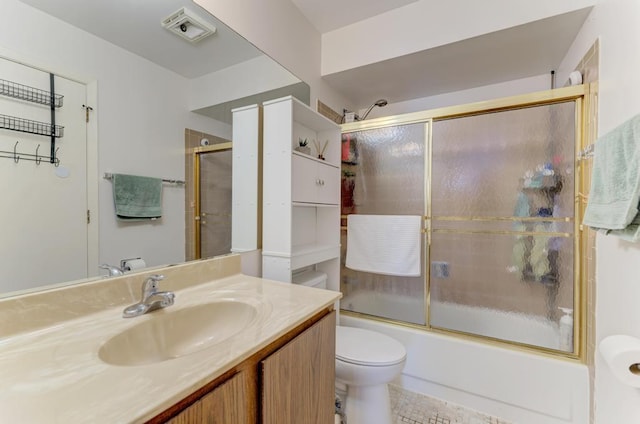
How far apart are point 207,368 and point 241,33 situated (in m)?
1.44

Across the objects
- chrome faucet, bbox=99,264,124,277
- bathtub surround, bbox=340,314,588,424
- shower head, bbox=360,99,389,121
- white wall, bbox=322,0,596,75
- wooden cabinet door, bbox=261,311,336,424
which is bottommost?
bathtub surround, bbox=340,314,588,424

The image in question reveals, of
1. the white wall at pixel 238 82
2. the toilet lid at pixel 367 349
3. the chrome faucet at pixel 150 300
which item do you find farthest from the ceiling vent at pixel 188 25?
the toilet lid at pixel 367 349

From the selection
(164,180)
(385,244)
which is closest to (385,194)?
(385,244)

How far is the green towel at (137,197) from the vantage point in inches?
35.1

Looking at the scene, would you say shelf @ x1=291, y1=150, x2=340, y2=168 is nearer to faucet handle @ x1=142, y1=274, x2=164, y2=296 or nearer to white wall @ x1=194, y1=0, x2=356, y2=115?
white wall @ x1=194, y1=0, x2=356, y2=115

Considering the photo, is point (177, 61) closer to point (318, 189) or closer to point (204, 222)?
point (204, 222)

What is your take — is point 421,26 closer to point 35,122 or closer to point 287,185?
A: point 287,185

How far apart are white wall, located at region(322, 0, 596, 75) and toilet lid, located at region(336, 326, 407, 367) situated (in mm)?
1728

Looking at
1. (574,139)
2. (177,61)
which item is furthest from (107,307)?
(574,139)

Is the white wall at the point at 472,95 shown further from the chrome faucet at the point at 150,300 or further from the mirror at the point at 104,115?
the chrome faucet at the point at 150,300

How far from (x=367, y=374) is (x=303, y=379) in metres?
0.56

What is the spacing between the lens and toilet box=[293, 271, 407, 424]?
1.21 metres

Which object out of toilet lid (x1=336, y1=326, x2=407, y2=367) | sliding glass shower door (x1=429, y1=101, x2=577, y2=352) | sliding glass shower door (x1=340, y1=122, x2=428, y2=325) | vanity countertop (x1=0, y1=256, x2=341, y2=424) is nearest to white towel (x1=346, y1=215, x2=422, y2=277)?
sliding glass shower door (x1=340, y1=122, x2=428, y2=325)

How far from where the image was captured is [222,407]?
0.54 metres
